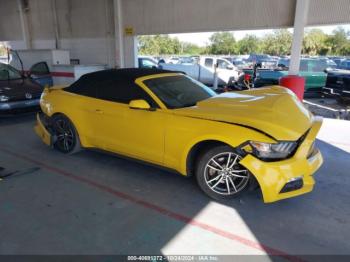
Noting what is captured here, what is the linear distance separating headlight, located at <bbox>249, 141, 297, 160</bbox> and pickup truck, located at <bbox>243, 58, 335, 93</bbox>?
32.3ft

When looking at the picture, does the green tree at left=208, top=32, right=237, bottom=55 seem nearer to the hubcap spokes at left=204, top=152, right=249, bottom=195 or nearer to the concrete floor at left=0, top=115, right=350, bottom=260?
the concrete floor at left=0, top=115, right=350, bottom=260

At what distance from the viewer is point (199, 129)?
124 inches

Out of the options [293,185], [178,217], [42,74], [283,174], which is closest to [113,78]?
[178,217]

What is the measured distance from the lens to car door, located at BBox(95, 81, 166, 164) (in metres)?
3.51

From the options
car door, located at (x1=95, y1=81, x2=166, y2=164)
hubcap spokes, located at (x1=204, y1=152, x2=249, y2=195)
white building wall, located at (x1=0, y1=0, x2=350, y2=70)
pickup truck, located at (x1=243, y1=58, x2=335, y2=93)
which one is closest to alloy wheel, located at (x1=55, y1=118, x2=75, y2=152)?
car door, located at (x1=95, y1=81, x2=166, y2=164)

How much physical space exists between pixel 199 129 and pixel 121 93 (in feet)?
4.49

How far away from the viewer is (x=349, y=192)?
3.48 meters

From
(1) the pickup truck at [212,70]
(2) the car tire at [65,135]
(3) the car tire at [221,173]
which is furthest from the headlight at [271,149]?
(1) the pickup truck at [212,70]

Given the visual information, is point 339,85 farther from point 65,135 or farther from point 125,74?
point 65,135

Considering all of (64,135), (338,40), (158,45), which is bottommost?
(64,135)

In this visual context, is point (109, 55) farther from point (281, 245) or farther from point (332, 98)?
point (281, 245)

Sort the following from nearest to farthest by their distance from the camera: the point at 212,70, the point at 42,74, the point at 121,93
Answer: the point at 121,93 < the point at 42,74 < the point at 212,70

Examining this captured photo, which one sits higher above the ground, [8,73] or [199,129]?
[8,73]

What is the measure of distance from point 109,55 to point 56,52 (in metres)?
2.15
